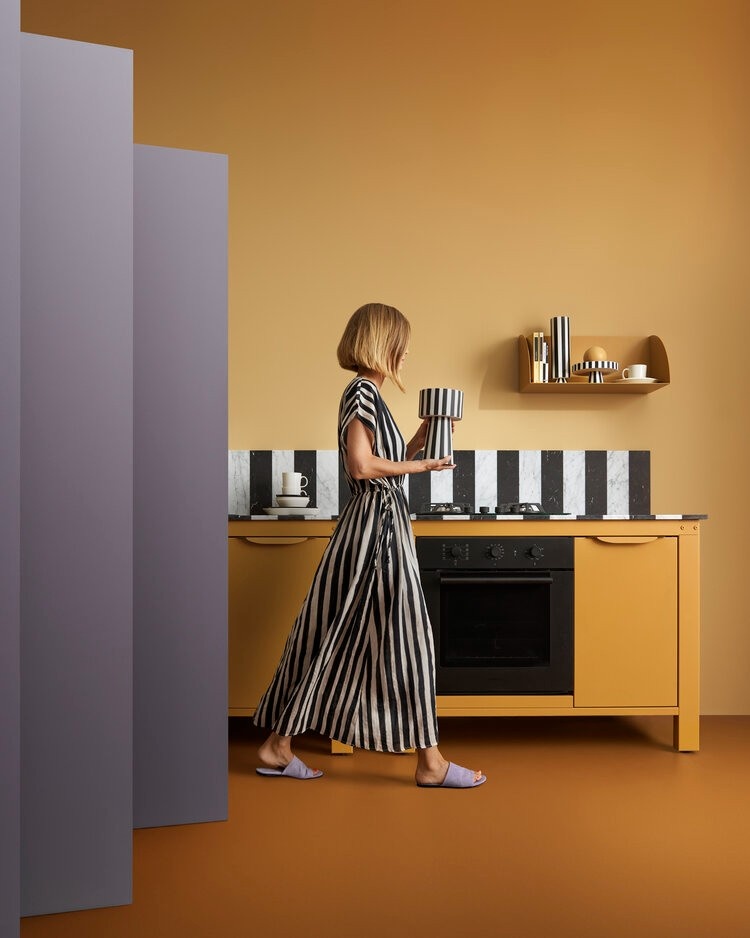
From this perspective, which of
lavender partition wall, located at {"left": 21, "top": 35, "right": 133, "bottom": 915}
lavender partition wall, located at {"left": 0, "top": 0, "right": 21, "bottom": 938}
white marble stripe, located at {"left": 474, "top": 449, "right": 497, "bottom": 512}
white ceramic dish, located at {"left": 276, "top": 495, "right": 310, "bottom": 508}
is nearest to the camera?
lavender partition wall, located at {"left": 0, "top": 0, "right": 21, "bottom": 938}

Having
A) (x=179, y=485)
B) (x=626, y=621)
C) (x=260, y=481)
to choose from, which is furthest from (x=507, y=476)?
(x=179, y=485)

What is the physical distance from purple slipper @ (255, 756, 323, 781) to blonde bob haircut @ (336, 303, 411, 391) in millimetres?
1229

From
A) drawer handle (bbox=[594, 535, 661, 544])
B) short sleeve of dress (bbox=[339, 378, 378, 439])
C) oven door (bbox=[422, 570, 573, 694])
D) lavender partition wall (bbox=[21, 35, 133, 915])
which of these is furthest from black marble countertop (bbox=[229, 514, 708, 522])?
lavender partition wall (bbox=[21, 35, 133, 915])

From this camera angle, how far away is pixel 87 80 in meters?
1.86

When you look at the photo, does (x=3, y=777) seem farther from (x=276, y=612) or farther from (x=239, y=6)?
(x=239, y=6)

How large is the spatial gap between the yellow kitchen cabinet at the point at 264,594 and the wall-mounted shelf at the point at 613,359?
1.23 m

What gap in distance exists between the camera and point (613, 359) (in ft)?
13.1

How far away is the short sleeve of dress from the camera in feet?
9.00

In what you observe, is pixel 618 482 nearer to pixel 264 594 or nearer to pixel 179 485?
pixel 264 594

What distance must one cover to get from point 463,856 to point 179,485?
3.75ft

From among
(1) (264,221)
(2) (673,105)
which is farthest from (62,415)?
(2) (673,105)

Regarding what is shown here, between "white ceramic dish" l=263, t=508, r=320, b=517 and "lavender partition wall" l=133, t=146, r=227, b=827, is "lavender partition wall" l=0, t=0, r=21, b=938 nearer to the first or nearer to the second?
"lavender partition wall" l=133, t=146, r=227, b=827

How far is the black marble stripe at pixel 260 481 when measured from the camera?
390 centimetres

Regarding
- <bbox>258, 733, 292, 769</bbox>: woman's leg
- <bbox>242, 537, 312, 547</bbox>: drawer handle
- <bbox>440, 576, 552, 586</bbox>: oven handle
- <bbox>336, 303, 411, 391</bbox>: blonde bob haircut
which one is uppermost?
<bbox>336, 303, 411, 391</bbox>: blonde bob haircut
